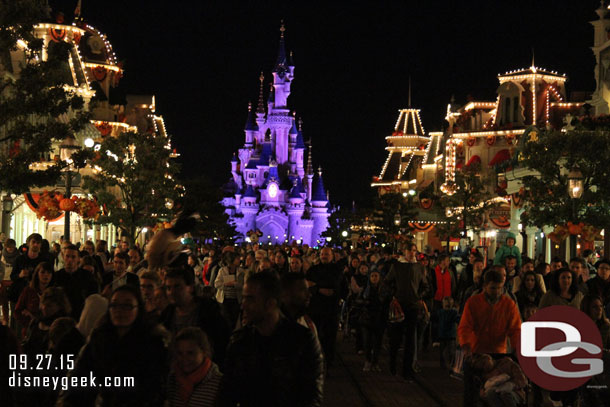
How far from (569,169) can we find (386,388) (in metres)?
14.5

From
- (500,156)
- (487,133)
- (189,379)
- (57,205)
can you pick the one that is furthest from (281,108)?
(189,379)

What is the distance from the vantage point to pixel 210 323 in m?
6.79

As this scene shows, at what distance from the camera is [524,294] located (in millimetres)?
12031

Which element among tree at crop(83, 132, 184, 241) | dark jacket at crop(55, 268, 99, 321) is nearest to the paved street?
dark jacket at crop(55, 268, 99, 321)

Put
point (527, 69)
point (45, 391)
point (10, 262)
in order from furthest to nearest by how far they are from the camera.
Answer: point (527, 69) < point (10, 262) < point (45, 391)

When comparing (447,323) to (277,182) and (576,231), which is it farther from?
(277,182)

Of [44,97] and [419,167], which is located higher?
[419,167]

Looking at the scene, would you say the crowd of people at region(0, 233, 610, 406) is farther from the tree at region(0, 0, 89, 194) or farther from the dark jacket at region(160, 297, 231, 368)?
the tree at region(0, 0, 89, 194)

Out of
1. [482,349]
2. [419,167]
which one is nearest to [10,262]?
[482,349]

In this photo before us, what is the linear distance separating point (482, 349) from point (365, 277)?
7668 millimetres

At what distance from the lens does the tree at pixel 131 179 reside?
3078 centimetres

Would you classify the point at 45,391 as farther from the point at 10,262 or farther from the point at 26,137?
the point at 10,262

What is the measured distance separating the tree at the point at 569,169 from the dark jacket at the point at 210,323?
1846cm

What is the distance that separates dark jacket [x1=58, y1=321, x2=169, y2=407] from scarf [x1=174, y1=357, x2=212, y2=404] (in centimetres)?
10
